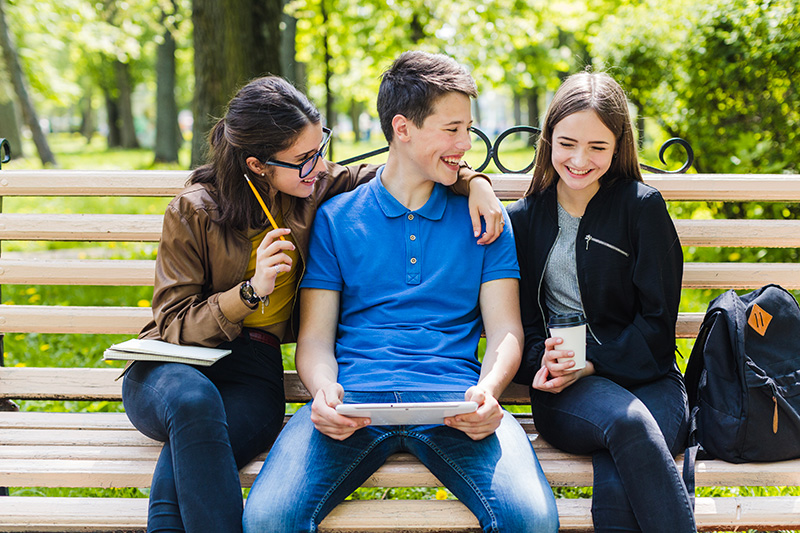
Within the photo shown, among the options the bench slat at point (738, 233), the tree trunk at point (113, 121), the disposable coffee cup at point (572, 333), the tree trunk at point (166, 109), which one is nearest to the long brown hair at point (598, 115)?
the bench slat at point (738, 233)

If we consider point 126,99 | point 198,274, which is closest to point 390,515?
point 198,274

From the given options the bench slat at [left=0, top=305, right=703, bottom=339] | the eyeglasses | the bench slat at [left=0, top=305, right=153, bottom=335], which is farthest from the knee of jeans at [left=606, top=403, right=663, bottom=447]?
the bench slat at [left=0, top=305, right=153, bottom=335]

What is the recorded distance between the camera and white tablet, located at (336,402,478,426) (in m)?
2.12

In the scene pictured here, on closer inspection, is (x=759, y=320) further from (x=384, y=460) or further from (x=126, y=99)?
(x=126, y=99)

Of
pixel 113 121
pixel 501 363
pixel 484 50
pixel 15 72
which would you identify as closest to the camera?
pixel 501 363

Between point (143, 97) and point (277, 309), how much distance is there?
60.4m

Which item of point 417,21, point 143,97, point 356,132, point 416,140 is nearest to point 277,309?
point 416,140

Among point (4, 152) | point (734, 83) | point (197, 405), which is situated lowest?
point (197, 405)

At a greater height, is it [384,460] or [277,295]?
[277,295]

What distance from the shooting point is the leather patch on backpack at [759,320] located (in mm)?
2551

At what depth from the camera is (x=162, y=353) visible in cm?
241

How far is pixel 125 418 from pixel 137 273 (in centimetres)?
60

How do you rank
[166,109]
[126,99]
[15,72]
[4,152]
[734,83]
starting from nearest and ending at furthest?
[4,152] → [734,83] → [15,72] → [166,109] → [126,99]

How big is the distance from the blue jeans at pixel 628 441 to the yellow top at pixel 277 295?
3.23ft
